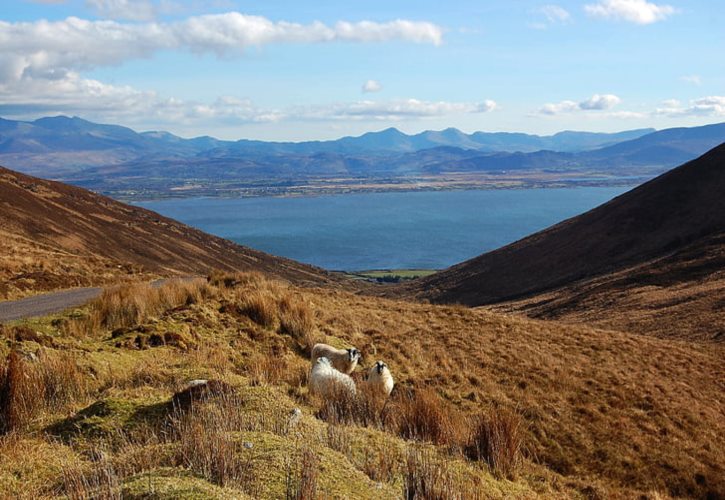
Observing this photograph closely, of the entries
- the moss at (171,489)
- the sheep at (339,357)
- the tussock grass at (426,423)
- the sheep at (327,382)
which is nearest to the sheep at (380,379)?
the sheep at (339,357)

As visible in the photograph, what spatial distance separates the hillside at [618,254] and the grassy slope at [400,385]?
16.9m

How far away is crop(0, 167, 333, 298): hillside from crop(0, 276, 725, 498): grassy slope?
10.6 metres

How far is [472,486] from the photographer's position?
19.7 ft

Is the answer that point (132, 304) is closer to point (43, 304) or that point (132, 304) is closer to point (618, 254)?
point (43, 304)

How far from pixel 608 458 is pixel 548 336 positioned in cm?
938

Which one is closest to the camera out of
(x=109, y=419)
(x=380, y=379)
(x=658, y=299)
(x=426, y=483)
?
(x=426, y=483)

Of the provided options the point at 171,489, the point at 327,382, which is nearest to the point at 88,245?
the point at 327,382

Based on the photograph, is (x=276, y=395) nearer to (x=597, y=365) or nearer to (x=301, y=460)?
(x=301, y=460)

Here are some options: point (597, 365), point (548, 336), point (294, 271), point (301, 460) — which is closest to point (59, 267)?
point (548, 336)

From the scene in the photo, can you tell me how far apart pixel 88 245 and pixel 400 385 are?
44241 millimetres

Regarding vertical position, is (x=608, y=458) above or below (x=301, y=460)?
below

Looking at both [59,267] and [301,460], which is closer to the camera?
[301,460]

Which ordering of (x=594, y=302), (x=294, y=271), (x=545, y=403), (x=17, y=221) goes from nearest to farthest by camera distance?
(x=545, y=403) < (x=594, y=302) < (x=17, y=221) < (x=294, y=271)

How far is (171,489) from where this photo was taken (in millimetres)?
4117
